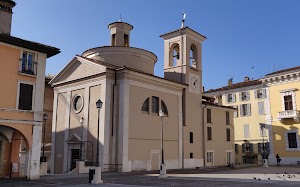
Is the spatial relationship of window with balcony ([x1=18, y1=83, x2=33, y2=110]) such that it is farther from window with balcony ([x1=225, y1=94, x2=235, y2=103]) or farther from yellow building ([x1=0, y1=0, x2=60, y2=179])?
window with balcony ([x1=225, y1=94, x2=235, y2=103])

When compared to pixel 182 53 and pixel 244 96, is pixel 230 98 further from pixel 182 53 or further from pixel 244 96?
pixel 182 53

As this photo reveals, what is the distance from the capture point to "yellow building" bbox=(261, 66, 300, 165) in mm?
37500

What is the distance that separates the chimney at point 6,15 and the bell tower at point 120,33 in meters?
12.9

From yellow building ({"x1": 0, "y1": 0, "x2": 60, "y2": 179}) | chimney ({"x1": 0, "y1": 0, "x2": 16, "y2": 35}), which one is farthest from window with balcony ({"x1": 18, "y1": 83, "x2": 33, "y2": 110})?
chimney ({"x1": 0, "y1": 0, "x2": 16, "y2": 35})

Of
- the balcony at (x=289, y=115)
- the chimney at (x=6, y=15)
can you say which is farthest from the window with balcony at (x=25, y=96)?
the balcony at (x=289, y=115)

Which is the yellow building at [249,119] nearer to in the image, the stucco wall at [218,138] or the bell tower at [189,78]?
the stucco wall at [218,138]

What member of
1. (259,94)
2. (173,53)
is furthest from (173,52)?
(259,94)

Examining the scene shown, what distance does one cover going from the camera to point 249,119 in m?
48.6

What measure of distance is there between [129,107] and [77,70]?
6.87 m

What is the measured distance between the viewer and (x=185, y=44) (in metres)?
34.3

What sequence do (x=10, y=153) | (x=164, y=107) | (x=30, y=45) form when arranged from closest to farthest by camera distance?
(x=30, y=45) → (x=10, y=153) → (x=164, y=107)

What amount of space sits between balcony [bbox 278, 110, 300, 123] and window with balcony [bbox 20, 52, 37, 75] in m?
29.1

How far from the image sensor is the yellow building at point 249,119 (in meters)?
47.0

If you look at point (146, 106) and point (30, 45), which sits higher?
point (30, 45)
